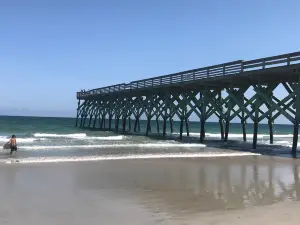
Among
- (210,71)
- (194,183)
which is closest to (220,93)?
(210,71)

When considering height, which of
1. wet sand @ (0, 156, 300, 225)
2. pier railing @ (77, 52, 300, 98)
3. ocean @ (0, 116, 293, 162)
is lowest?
wet sand @ (0, 156, 300, 225)

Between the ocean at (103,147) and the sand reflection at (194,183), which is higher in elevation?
the ocean at (103,147)

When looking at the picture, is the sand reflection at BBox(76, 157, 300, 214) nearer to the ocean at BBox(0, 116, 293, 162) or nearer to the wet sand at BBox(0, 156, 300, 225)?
the wet sand at BBox(0, 156, 300, 225)

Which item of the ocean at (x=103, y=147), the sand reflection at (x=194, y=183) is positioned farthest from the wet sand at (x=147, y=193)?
the ocean at (x=103, y=147)

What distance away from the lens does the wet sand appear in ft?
19.6

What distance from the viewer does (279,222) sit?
5.72m

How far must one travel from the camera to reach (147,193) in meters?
7.86

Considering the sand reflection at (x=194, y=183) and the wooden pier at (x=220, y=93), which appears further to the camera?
the wooden pier at (x=220, y=93)

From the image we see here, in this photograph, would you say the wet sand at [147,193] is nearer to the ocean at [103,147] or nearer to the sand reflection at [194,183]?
the sand reflection at [194,183]

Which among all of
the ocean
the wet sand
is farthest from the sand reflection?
the ocean

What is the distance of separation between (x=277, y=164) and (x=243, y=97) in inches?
342

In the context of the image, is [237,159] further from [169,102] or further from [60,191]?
[169,102]

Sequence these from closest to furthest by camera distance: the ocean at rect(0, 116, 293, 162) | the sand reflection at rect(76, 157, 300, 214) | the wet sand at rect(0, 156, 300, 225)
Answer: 1. the wet sand at rect(0, 156, 300, 225)
2. the sand reflection at rect(76, 157, 300, 214)
3. the ocean at rect(0, 116, 293, 162)

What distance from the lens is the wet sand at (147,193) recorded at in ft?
19.6
